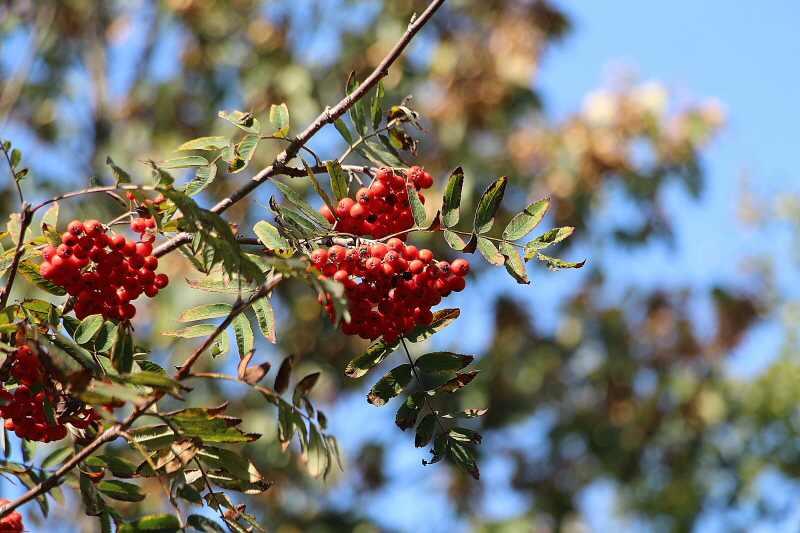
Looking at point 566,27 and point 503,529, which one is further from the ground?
point 566,27

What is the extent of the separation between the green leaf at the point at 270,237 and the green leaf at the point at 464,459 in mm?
475

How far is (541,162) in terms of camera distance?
7.92 meters

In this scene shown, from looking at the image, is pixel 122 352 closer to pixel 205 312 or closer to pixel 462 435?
pixel 205 312

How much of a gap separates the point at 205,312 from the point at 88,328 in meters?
0.28

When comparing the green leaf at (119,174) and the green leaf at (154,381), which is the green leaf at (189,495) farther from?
the green leaf at (119,174)

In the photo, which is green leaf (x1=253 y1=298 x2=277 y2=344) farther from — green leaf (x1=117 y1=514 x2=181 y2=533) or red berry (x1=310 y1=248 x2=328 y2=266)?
green leaf (x1=117 y1=514 x2=181 y2=533)

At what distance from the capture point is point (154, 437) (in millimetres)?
1156

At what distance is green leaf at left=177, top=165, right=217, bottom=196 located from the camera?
1.41 metres

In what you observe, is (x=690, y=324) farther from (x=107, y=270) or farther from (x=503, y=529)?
(x=107, y=270)

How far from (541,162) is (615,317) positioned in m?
1.94

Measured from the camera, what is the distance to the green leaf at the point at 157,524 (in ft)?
3.47

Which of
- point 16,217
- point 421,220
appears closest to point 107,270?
point 16,217

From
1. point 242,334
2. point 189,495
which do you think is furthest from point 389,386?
point 189,495

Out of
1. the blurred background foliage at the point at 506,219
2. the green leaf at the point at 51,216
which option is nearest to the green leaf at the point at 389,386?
the green leaf at the point at 51,216
